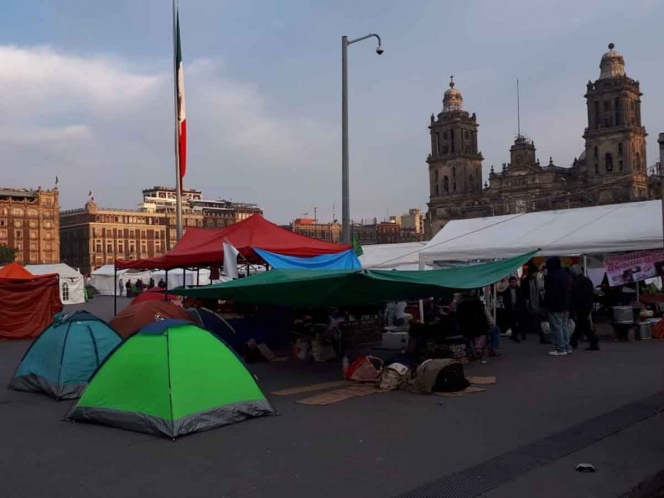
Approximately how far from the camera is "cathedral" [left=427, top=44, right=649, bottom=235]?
82.8 metres

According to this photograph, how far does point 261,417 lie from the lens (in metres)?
7.81

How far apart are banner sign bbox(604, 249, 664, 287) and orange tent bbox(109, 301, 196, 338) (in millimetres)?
9808

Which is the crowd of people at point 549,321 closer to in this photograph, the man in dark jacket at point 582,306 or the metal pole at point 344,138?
the man in dark jacket at point 582,306

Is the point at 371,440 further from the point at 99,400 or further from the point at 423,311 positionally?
the point at 423,311

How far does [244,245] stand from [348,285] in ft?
16.8

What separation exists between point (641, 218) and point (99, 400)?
42.4 feet

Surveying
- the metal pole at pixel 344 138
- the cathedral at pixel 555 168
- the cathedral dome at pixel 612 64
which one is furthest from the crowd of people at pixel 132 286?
the cathedral dome at pixel 612 64

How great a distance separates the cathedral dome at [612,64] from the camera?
286 ft

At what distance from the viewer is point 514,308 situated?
15508 mm

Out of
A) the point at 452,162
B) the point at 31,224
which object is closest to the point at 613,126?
the point at 452,162

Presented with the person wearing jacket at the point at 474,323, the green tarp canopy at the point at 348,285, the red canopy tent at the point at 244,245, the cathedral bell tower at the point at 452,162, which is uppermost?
the cathedral bell tower at the point at 452,162

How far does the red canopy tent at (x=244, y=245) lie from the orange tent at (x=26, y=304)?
5.53 meters

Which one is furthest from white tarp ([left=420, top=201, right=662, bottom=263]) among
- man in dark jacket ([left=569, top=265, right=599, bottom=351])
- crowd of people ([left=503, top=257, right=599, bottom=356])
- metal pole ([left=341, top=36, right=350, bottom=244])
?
metal pole ([left=341, top=36, right=350, bottom=244])

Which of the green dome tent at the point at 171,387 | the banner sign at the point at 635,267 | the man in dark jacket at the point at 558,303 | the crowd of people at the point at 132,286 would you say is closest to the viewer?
the green dome tent at the point at 171,387
